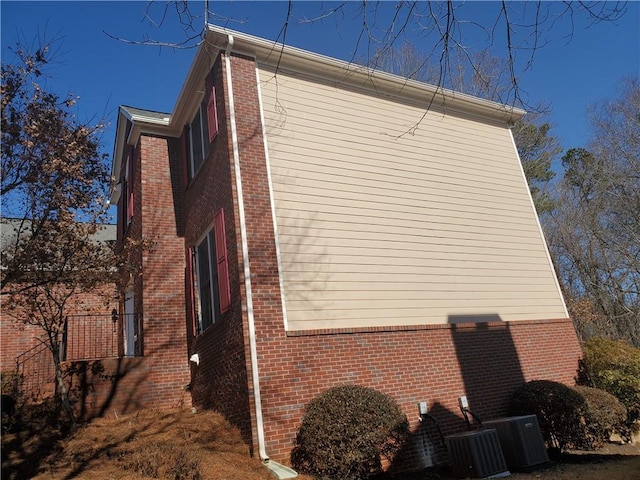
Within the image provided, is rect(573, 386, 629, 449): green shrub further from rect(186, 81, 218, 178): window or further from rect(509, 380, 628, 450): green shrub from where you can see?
rect(186, 81, 218, 178): window

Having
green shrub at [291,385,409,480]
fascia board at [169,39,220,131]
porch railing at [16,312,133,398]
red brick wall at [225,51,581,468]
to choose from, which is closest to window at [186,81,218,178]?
fascia board at [169,39,220,131]

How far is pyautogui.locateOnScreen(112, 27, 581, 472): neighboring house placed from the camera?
26.2 ft

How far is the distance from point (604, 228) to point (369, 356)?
19456mm

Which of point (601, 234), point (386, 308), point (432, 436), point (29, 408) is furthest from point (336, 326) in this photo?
point (601, 234)

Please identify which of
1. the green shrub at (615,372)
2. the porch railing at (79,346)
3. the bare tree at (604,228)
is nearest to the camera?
the green shrub at (615,372)

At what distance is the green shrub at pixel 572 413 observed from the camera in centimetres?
830

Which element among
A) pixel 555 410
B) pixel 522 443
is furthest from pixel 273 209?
pixel 555 410

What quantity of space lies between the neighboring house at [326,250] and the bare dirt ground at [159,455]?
1.51 feet

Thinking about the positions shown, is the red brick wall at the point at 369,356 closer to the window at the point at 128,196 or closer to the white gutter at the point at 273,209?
the white gutter at the point at 273,209

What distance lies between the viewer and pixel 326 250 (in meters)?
8.81

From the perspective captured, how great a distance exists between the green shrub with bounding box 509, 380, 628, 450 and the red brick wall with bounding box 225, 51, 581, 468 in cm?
60

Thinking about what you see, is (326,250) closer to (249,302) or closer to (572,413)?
(249,302)

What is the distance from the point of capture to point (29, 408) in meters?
9.22

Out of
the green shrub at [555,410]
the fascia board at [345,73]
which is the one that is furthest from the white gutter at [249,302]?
the green shrub at [555,410]
